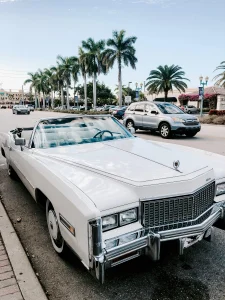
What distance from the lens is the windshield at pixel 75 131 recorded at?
3986mm

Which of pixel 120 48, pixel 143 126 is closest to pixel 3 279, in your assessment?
pixel 143 126

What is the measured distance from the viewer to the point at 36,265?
9.52 ft

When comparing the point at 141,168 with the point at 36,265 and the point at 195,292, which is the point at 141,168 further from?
the point at 36,265

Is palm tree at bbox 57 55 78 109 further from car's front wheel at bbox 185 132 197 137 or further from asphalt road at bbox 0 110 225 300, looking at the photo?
asphalt road at bbox 0 110 225 300

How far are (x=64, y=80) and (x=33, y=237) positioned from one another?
59249 millimetres

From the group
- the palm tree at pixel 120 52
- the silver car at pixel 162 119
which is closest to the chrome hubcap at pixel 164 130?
the silver car at pixel 162 119

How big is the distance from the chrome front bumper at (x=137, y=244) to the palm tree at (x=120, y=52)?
141 ft

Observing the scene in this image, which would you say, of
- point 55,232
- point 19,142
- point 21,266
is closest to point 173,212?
point 55,232

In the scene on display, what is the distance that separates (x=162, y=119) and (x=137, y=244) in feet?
36.8

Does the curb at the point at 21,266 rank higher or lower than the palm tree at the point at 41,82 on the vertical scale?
lower

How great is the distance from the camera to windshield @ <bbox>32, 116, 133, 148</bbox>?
3986mm

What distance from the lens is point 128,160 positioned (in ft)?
10.1

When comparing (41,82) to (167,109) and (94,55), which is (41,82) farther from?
(167,109)

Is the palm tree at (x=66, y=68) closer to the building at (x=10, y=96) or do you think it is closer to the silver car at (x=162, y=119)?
the silver car at (x=162, y=119)
